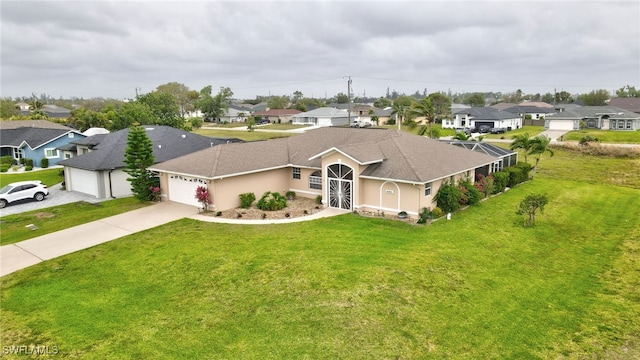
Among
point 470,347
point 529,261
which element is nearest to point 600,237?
point 529,261

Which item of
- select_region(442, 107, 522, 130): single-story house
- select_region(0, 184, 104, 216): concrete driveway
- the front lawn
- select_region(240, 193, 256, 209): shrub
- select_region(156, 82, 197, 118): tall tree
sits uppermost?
select_region(156, 82, 197, 118): tall tree

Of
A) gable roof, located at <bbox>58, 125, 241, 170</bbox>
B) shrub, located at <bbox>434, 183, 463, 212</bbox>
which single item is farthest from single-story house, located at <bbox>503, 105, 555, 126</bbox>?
gable roof, located at <bbox>58, 125, 241, 170</bbox>

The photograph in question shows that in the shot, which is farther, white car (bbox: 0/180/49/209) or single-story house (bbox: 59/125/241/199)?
single-story house (bbox: 59/125/241/199)

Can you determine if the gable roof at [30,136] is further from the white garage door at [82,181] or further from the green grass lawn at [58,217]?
the green grass lawn at [58,217]

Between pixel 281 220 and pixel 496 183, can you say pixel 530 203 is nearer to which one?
pixel 496 183

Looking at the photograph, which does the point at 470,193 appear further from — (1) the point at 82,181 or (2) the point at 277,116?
(2) the point at 277,116

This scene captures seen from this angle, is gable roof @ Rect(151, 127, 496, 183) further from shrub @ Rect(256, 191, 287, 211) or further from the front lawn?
the front lawn
